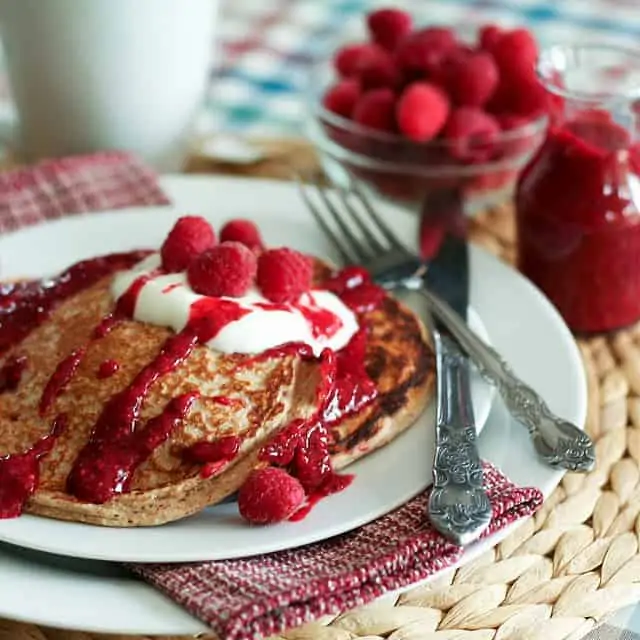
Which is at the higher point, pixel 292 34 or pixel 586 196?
pixel 586 196

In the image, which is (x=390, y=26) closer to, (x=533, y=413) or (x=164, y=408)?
(x=533, y=413)

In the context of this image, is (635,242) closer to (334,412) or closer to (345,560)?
(334,412)

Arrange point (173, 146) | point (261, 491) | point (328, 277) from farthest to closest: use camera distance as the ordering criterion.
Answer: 1. point (173, 146)
2. point (328, 277)
3. point (261, 491)

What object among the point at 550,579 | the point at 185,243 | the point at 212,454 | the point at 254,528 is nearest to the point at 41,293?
the point at 185,243

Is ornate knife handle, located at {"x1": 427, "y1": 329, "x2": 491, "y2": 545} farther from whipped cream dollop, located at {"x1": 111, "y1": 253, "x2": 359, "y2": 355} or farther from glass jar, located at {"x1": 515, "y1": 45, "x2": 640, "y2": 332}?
glass jar, located at {"x1": 515, "y1": 45, "x2": 640, "y2": 332}

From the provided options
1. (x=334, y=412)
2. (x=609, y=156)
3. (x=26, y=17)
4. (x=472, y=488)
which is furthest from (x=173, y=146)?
(x=472, y=488)

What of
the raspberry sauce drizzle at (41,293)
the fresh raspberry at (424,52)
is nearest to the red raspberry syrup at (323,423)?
the raspberry sauce drizzle at (41,293)

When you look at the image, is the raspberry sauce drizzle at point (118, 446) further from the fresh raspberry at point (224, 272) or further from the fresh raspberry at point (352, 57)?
the fresh raspberry at point (352, 57)
